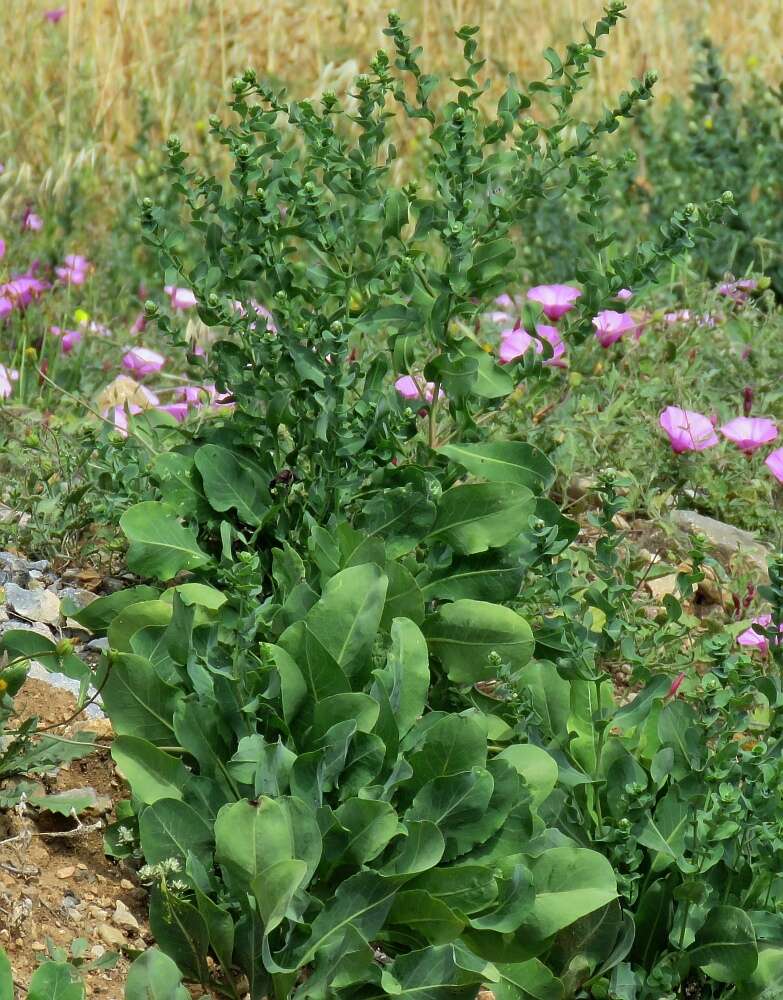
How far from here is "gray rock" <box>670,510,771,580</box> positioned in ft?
10.4

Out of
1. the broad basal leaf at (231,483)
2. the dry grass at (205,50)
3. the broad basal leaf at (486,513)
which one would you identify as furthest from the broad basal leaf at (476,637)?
the dry grass at (205,50)

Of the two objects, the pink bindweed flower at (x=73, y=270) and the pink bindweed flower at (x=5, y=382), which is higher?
the pink bindweed flower at (x=5, y=382)

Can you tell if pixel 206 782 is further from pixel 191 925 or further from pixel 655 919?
pixel 655 919

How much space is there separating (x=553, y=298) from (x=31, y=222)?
6.28ft

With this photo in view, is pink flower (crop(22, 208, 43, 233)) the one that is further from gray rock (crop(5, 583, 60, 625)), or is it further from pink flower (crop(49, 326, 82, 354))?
gray rock (crop(5, 583, 60, 625))

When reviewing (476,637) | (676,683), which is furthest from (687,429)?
(476,637)

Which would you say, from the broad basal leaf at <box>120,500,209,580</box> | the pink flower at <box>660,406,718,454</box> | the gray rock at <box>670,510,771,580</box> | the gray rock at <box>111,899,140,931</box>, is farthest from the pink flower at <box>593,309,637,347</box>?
the gray rock at <box>111,899,140,931</box>

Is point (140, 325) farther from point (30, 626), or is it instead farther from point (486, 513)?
point (486, 513)

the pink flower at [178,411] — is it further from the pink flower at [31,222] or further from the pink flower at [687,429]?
the pink flower at [31,222]

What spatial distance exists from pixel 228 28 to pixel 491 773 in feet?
20.2

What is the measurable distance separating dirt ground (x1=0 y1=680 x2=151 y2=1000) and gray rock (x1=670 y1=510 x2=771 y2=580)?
1496 millimetres

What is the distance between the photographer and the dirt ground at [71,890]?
1.91 m

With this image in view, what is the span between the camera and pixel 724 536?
3.25 metres

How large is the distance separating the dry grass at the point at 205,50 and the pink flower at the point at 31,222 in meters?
0.38
